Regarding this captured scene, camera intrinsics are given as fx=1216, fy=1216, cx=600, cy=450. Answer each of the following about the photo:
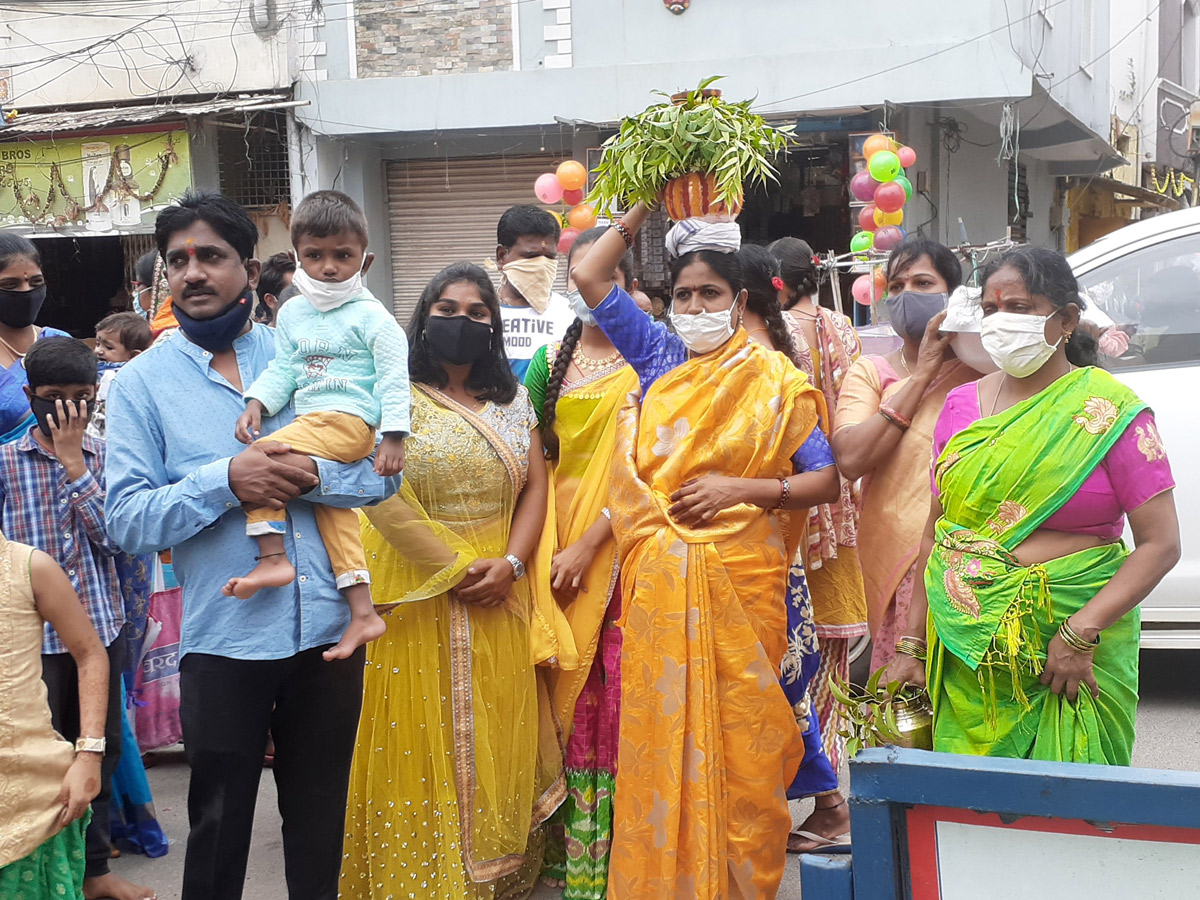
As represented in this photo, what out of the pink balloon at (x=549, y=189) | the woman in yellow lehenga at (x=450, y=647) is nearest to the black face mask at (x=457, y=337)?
the woman in yellow lehenga at (x=450, y=647)

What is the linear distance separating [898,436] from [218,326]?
190cm

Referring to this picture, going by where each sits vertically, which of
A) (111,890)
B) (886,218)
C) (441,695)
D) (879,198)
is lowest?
(111,890)

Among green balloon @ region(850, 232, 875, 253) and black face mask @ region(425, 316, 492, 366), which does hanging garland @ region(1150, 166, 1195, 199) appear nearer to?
green balloon @ region(850, 232, 875, 253)

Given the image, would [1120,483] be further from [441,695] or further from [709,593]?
[441,695]

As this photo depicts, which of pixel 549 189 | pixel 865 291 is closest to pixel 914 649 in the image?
pixel 865 291

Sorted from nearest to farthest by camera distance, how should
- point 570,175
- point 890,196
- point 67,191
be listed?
point 890,196
point 570,175
point 67,191

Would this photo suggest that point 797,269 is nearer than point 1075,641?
No

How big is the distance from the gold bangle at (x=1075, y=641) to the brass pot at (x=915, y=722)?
36cm

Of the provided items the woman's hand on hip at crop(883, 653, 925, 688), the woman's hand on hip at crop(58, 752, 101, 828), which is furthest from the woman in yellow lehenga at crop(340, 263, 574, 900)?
the woman's hand on hip at crop(883, 653, 925, 688)

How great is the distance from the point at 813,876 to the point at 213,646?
1.50 meters

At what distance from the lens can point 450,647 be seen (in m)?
3.49

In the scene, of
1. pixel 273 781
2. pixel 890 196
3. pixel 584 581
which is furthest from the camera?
pixel 890 196

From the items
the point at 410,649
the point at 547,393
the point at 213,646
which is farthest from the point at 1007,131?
the point at 213,646

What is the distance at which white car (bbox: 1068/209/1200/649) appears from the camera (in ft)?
16.4
